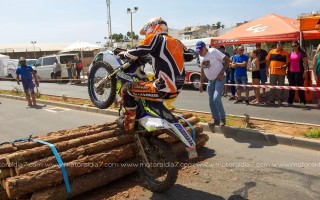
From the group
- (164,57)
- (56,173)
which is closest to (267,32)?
(164,57)

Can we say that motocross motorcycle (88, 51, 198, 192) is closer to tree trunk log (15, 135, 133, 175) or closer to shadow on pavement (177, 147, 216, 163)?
tree trunk log (15, 135, 133, 175)

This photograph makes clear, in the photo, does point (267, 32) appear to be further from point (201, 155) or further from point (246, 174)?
point (246, 174)

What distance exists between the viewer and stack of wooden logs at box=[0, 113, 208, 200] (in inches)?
156

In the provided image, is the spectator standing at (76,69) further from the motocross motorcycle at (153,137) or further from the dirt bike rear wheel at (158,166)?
the dirt bike rear wheel at (158,166)

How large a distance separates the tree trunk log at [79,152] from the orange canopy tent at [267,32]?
9286 millimetres

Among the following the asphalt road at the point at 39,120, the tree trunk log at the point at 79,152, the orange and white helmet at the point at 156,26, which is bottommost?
the asphalt road at the point at 39,120

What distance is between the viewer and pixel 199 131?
616 cm

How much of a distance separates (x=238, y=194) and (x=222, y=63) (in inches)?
150

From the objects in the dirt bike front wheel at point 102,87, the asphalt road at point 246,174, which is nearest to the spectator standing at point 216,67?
the asphalt road at point 246,174

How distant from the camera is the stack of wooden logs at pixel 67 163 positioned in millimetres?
3951

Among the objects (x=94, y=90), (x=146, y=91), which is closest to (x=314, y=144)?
(x=146, y=91)

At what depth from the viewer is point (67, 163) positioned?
→ 4.29m

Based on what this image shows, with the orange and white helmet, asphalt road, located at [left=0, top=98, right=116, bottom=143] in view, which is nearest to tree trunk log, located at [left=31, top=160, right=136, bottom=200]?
the orange and white helmet

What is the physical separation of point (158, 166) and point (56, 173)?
4.15ft
